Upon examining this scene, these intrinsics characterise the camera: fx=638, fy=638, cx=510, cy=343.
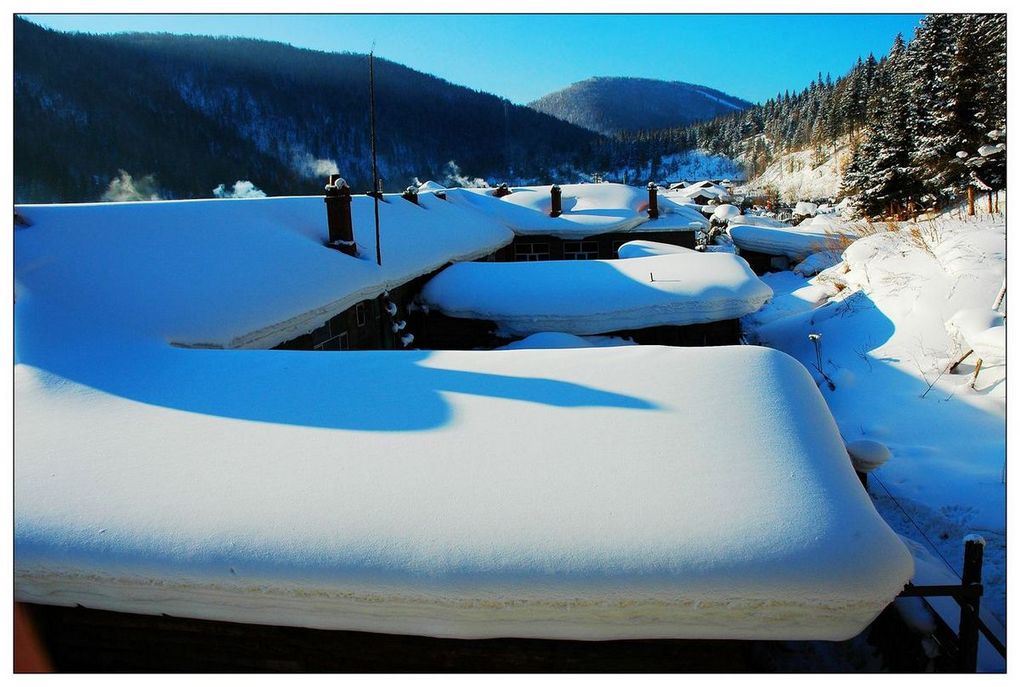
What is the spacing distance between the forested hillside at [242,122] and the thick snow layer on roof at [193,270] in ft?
170

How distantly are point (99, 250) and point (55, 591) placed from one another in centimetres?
473

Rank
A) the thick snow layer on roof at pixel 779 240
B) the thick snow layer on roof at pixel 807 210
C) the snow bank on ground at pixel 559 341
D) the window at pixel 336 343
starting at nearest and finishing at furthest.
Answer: the window at pixel 336 343 → the snow bank on ground at pixel 559 341 → the thick snow layer on roof at pixel 779 240 → the thick snow layer on roof at pixel 807 210

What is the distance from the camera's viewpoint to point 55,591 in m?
3.52

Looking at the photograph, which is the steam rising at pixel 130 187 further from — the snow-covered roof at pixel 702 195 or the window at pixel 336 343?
the window at pixel 336 343

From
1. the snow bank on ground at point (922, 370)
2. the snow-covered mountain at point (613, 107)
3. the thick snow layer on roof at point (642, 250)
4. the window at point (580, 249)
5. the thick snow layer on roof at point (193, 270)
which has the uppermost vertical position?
the snow-covered mountain at point (613, 107)

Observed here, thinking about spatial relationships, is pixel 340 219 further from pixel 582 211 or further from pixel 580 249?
pixel 582 211

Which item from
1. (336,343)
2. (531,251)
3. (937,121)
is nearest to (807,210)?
(937,121)

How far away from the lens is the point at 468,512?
3.39m

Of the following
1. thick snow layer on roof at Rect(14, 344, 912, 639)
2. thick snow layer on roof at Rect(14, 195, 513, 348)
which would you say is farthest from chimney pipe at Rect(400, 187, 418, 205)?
thick snow layer on roof at Rect(14, 344, 912, 639)

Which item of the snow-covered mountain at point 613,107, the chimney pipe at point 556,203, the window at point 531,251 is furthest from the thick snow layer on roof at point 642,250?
the snow-covered mountain at point 613,107

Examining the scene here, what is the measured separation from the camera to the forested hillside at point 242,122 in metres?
63.2

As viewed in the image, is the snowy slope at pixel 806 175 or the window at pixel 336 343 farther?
the snowy slope at pixel 806 175

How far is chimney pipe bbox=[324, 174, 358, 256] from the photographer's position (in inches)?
415

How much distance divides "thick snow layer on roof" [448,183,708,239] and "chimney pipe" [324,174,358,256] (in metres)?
11.0
